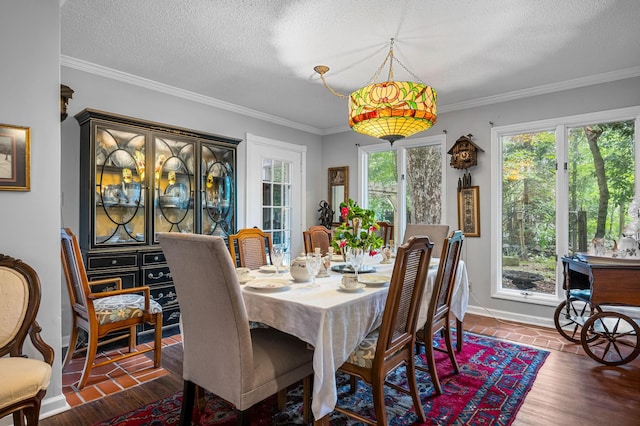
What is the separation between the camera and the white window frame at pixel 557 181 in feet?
11.4

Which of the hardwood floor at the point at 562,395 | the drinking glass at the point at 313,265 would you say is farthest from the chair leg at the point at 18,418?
the drinking glass at the point at 313,265

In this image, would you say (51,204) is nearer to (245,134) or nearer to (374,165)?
(245,134)

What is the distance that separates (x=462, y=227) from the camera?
4.36 meters

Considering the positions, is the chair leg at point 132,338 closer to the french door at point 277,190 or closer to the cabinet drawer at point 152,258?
the cabinet drawer at point 152,258

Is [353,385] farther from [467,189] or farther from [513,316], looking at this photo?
[467,189]

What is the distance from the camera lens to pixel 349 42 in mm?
2789

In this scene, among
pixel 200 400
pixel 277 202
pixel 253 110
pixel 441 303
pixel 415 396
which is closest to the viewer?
pixel 415 396

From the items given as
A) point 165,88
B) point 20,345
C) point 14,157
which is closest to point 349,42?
point 165,88

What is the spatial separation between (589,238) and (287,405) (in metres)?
3.43

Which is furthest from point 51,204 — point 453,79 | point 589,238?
point 589,238

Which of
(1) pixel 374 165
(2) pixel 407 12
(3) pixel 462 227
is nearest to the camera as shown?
(2) pixel 407 12

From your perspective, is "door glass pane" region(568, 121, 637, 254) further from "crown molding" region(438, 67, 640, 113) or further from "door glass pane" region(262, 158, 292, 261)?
"door glass pane" region(262, 158, 292, 261)

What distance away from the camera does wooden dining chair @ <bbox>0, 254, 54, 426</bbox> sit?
157 centimetres

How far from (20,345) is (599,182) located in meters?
4.79
